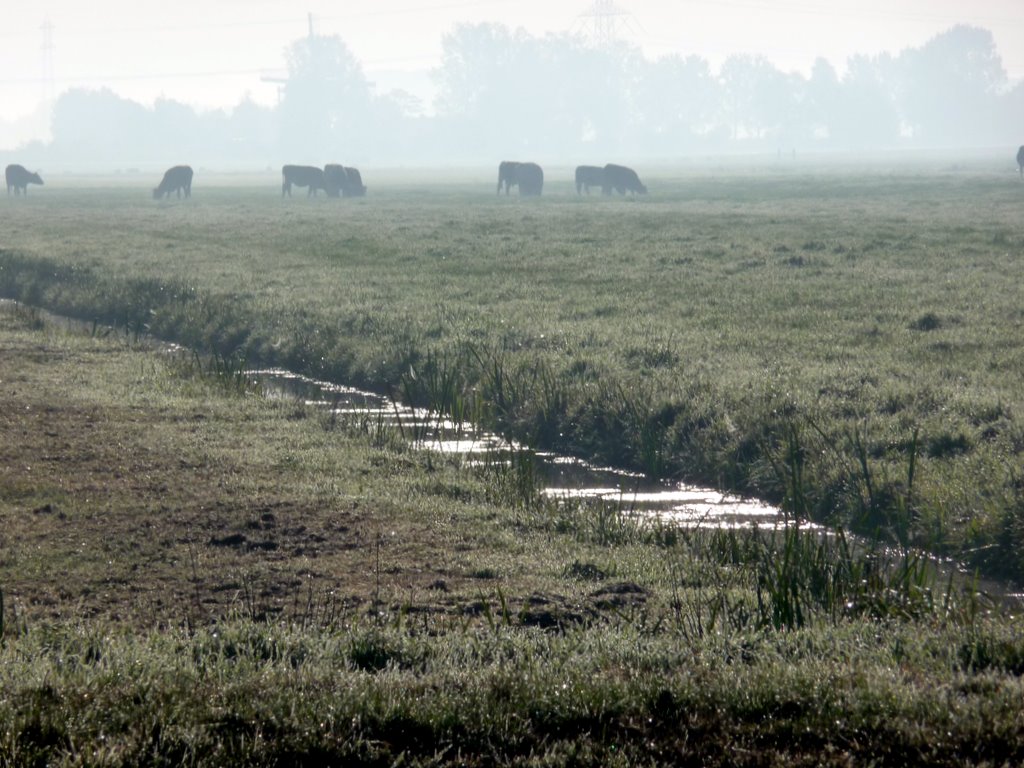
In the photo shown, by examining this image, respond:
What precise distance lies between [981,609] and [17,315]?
59.1 ft

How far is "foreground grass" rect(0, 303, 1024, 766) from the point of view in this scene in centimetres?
515

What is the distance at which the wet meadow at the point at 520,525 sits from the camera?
17.4ft

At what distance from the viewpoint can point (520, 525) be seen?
32.8ft

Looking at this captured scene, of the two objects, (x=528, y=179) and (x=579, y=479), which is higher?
(x=528, y=179)

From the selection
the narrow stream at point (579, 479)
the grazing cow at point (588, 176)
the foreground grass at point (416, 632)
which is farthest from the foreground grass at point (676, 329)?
the grazing cow at point (588, 176)

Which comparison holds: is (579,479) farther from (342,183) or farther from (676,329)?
(342,183)

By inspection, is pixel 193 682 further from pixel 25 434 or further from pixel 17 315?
pixel 17 315

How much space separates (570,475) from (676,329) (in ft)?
18.0

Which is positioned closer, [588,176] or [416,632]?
[416,632]

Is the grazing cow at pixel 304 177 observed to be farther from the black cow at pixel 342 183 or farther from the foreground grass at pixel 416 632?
the foreground grass at pixel 416 632

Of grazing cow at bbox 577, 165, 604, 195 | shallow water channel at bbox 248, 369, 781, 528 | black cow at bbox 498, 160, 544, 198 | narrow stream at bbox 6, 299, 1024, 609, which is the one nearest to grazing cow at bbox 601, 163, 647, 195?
grazing cow at bbox 577, 165, 604, 195

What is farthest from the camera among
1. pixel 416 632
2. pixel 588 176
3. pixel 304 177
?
pixel 304 177

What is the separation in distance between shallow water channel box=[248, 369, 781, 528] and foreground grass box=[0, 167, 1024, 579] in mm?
309

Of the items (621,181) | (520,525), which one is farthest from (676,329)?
(621,181)
